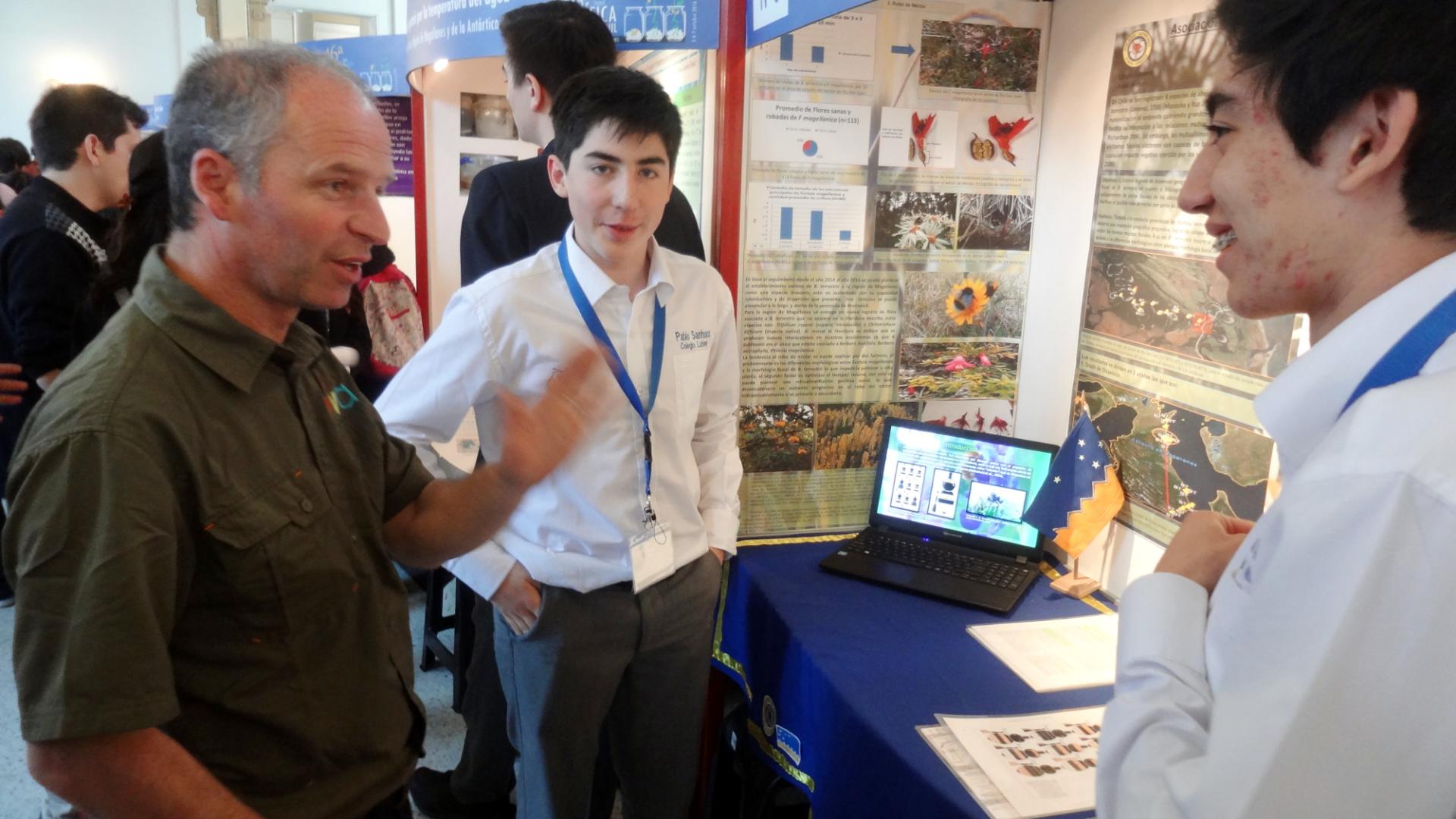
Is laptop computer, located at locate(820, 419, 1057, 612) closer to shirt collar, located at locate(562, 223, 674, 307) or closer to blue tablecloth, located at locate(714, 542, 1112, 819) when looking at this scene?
blue tablecloth, located at locate(714, 542, 1112, 819)

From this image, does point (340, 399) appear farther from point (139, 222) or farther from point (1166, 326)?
point (1166, 326)

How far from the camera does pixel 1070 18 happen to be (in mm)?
2104

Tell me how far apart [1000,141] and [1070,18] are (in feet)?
1.01

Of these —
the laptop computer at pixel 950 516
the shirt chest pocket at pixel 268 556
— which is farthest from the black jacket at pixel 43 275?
the laptop computer at pixel 950 516

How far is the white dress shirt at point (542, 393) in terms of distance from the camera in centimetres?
170

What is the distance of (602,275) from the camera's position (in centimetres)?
173

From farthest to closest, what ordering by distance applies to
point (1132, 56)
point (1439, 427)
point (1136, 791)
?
point (1132, 56)
point (1136, 791)
point (1439, 427)

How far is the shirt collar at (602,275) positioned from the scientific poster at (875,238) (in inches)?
14.8

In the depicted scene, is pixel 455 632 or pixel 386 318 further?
pixel 386 318

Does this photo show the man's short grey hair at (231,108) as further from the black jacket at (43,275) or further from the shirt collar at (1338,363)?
the black jacket at (43,275)

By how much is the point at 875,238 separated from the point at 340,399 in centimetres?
137

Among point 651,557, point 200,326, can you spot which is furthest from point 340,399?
point 651,557

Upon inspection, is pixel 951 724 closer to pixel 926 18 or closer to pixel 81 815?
pixel 81 815

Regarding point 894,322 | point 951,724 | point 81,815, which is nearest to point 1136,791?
point 951,724
